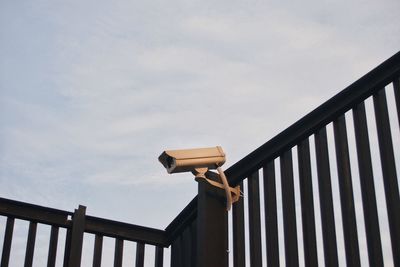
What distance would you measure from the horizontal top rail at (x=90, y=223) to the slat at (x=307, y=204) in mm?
1049

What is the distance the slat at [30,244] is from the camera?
3.02 metres

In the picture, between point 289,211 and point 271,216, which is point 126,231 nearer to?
point 271,216

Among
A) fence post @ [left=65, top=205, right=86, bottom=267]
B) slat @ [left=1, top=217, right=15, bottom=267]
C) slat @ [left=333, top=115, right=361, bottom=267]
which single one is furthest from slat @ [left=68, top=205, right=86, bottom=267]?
slat @ [left=333, top=115, right=361, bottom=267]

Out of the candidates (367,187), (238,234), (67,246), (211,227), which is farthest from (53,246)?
(367,187)

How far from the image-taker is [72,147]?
464cm

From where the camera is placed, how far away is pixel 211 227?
3004 millimetres

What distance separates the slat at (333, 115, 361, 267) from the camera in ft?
7.79

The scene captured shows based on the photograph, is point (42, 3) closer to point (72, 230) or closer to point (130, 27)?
point (130, 27)

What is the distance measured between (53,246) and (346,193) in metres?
1.42

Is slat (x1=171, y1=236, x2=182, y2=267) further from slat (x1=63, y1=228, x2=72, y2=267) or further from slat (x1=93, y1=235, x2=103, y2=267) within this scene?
slat (x1=63, y1=228, x2=72, y2=267)

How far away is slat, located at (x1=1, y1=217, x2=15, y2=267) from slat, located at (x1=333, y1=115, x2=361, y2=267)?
151 cm

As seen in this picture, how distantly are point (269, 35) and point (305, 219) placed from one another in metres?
1.59

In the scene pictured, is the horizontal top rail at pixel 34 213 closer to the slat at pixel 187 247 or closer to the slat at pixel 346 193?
the slat at pixel 187 247

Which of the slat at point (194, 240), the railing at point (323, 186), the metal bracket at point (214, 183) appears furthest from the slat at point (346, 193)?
the slat at point (194, 240)
